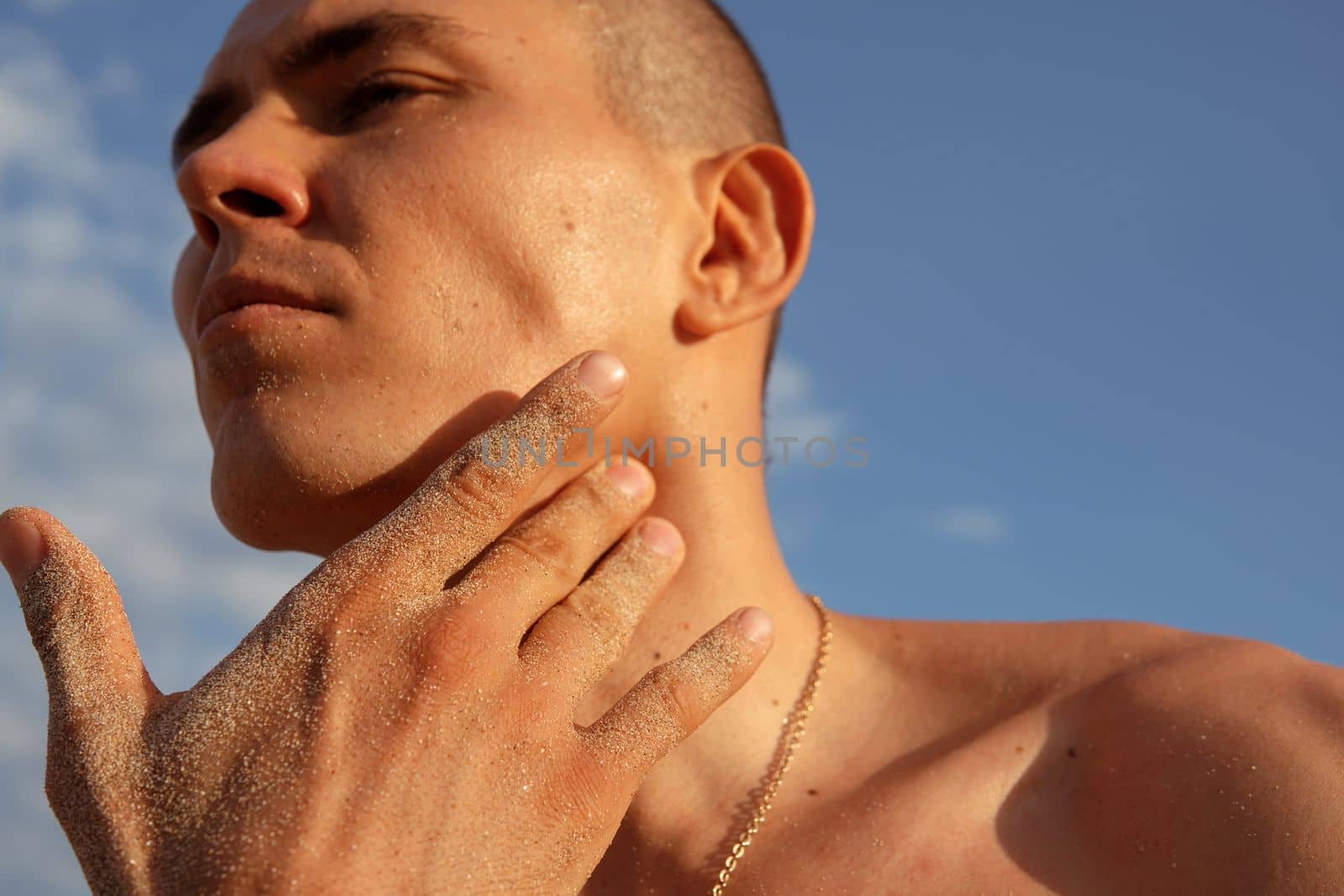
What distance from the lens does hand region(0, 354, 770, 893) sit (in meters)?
1.68

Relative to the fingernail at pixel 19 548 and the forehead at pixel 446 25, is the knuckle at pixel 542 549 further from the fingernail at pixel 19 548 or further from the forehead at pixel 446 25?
the forehead at pixel 446 25

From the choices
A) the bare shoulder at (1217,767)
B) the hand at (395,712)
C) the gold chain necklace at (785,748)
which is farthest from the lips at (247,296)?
the bare shoulder at (1217,767)

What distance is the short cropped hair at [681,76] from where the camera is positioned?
2951mm

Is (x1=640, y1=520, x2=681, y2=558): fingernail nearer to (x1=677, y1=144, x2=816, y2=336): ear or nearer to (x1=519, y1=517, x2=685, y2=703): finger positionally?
(x1=519, y1=517, x2=685, y2=703): finger

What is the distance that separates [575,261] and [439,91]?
53 centimetres

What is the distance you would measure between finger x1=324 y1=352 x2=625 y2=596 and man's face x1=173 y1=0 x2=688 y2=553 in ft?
0.91

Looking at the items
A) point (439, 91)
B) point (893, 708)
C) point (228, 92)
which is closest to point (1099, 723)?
point (893, 708)

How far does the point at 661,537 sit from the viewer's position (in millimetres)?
2398

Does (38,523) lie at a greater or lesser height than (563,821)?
greater

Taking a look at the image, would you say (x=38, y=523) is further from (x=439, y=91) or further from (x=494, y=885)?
(x=439, y=91)

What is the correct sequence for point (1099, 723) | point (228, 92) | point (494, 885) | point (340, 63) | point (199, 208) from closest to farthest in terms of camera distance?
point (494, 885) → point (1099, 723) → point (199, 208) → point (340, 63) → point (228, 92)

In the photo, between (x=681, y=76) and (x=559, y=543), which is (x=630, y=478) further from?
(x=681, y=76)

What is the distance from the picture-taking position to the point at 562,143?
8.79 feet

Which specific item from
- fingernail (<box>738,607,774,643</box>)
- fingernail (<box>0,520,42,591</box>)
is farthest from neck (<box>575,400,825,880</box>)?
fingernail (<box>0,520,42,591</box>)
